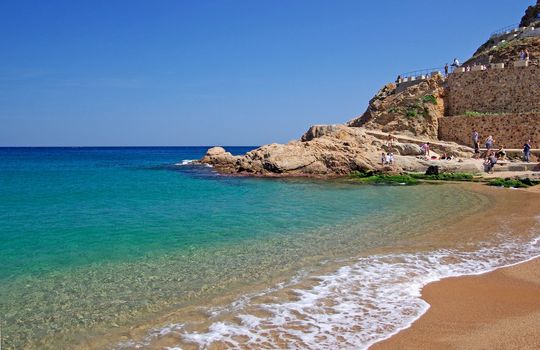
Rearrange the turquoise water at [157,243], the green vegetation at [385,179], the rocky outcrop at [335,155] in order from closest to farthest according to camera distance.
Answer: the turquoise water at [157,243]
the green vegetation at [385,179]
the rocky outcrop at [335,155]

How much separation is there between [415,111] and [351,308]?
28200 millimetres

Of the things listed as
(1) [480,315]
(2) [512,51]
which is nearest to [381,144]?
(2) [512,51]

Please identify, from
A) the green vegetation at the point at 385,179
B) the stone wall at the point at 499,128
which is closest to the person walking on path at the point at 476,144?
the stone wall at the point at 499,128

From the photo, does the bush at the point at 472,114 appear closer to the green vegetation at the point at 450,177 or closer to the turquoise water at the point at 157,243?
the green vegetation at the point at 450,177

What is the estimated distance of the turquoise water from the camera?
5.93 m

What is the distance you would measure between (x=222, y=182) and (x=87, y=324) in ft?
59.9

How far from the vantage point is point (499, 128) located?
91.1 feet

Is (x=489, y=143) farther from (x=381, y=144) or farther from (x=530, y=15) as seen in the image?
(x=530, y=15)

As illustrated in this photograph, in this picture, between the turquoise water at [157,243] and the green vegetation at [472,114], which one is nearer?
the turquoise water at [157,243]

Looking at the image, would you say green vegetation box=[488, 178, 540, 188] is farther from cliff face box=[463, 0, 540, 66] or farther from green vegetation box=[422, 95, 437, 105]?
cliff face box=[463, 0, 540, 66]

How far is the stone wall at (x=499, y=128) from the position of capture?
26.5 meters

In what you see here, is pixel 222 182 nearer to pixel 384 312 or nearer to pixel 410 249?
pixel 410 249

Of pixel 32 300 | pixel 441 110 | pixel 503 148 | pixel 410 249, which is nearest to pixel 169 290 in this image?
pixel 32 300

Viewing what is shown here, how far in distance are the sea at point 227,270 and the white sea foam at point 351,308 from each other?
0.7 inches
